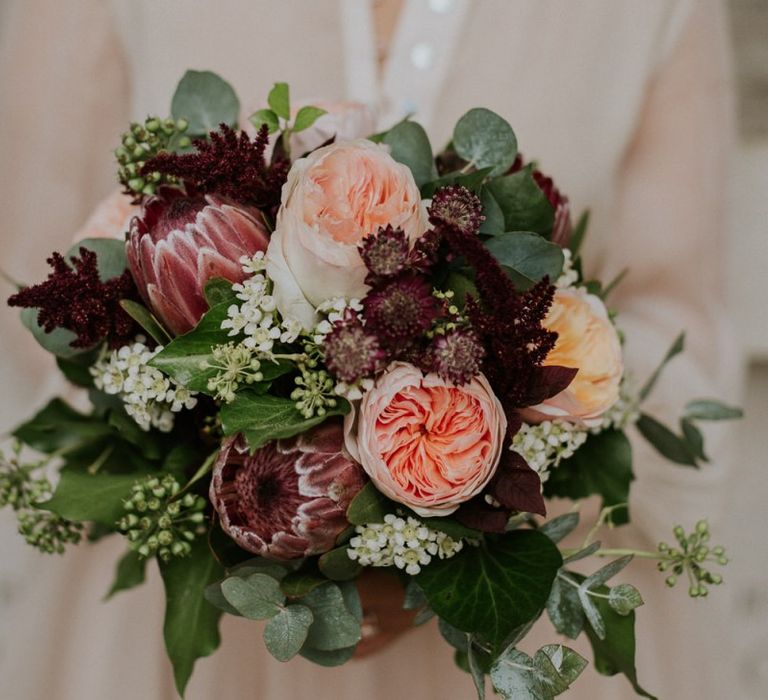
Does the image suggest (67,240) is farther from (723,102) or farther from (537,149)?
(723,102)

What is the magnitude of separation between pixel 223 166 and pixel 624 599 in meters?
0.31

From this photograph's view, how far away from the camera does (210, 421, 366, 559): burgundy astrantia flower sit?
385 millimetres

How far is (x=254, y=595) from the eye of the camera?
406 mm

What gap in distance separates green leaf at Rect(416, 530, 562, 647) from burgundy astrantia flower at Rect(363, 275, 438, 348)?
5.6 inches

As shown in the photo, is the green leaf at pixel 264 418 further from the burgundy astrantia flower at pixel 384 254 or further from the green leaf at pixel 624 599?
the green leaf at pixel 624 599

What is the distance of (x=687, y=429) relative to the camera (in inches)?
23.6

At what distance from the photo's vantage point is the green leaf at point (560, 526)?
46 cm

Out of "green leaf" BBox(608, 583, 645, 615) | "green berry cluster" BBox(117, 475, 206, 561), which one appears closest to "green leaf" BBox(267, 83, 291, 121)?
"green berry cluster" BBox(117, 475, 206, 561)

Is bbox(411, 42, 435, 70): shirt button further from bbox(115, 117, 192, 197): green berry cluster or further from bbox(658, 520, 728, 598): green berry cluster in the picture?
bbox(658, 520, 728, 598): green berry cluster

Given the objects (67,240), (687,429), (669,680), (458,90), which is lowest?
(669,680)

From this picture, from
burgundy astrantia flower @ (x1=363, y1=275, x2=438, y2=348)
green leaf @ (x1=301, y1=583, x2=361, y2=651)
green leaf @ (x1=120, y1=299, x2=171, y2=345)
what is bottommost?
green leaf @ (x1=301, y1=583, x2=361, y2=651)

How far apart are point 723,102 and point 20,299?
32.7 inches

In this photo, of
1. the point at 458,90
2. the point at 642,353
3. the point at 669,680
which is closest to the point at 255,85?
the point at 458,90

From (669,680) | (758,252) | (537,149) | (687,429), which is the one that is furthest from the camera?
(758,252)
